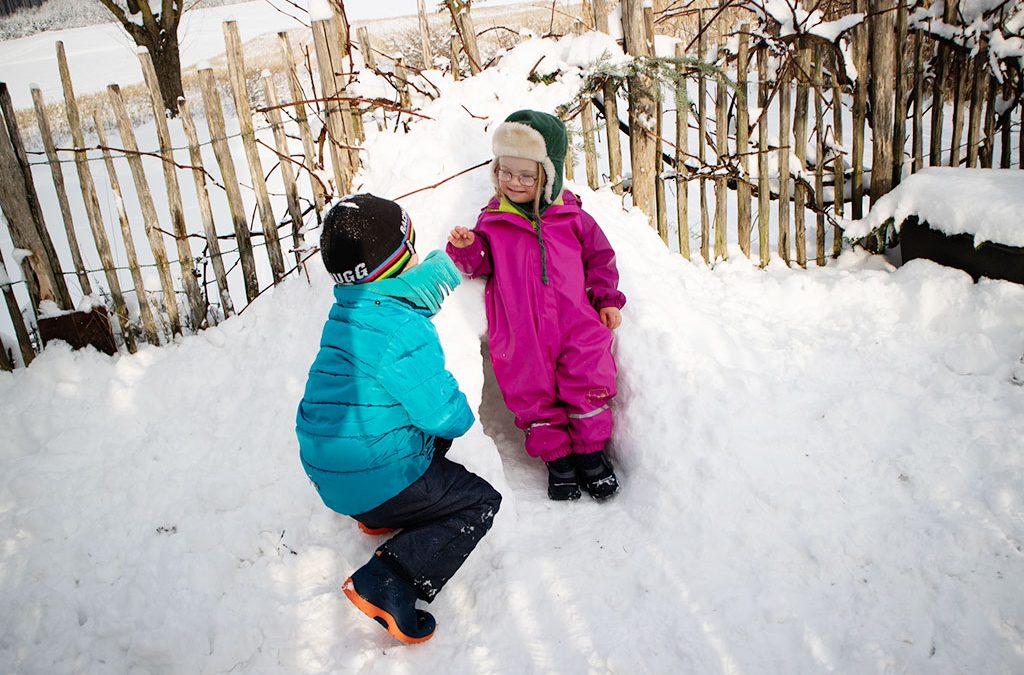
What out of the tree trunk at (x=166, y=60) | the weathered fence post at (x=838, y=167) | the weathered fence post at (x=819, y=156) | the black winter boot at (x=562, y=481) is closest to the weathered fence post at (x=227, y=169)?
the black winter boot at (x=562, y=481)

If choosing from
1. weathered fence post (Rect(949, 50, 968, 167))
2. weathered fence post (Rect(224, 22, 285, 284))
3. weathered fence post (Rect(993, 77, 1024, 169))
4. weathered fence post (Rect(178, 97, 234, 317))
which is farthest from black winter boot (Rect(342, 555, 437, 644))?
weathered fence post (Rect(993, 77, 1024, 169))

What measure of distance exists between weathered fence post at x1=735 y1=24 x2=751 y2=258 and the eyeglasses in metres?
1.61

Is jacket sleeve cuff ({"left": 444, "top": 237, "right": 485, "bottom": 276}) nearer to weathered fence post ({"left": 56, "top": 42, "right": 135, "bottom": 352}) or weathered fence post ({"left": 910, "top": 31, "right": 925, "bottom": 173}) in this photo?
weathered fence post ({"left": 56, "top": 42, "right": 135, "bottom": 352})

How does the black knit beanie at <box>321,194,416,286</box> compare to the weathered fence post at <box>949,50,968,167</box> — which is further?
the weathered fence post at <box>949,50,968,167</box>

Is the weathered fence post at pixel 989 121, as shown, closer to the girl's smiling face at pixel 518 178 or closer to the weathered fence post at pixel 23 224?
the girl's smiling face at pixel 518 178

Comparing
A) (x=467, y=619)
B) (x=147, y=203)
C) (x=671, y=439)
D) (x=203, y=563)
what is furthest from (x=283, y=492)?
(x=147, y=203)

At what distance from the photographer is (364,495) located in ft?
6.55

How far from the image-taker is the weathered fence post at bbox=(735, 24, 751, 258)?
136 inches

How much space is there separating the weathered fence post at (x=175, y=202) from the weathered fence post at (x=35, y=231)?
647 millimetres

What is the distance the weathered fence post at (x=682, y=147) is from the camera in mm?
3479

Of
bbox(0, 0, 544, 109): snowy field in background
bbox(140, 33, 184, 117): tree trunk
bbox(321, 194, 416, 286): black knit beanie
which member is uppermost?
bbox(0, 0, 544, 109): snowy field in background

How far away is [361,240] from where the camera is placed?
192 cm

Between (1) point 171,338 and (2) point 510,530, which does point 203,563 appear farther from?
(1) point 171,338

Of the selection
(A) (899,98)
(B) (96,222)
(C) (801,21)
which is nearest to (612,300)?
(C) (801,21)
